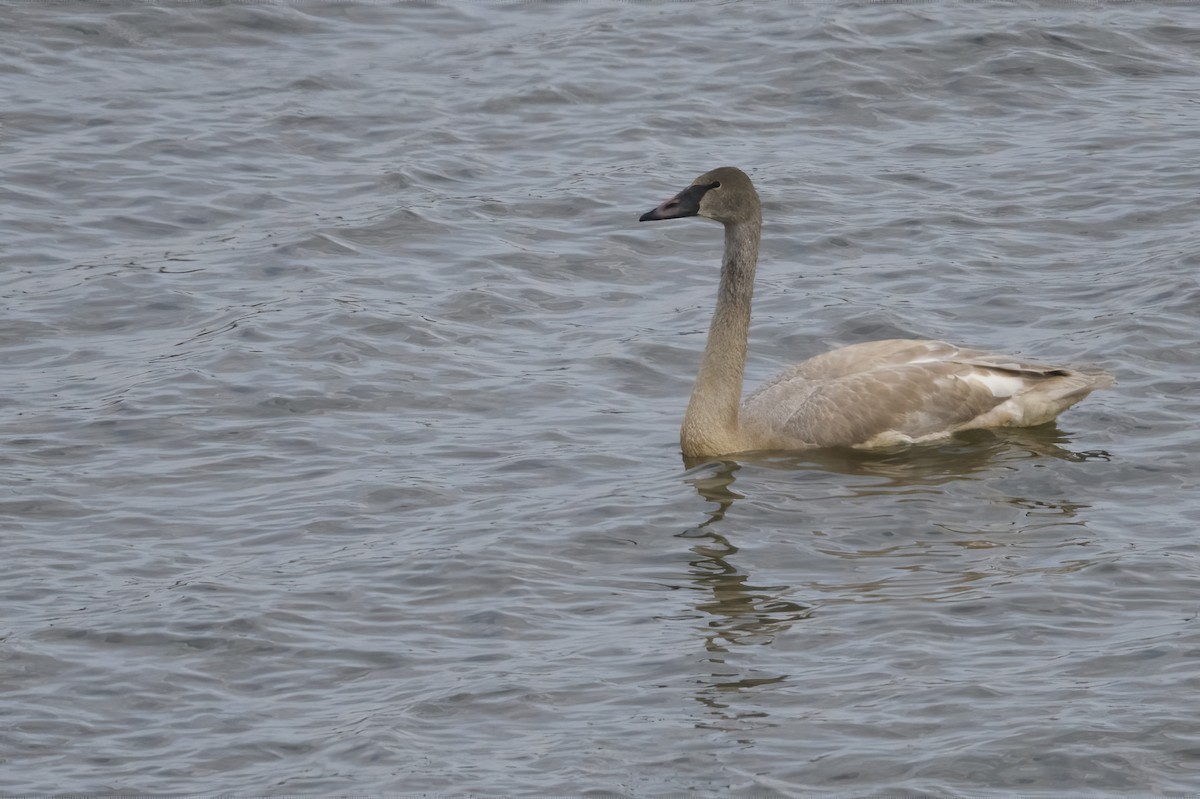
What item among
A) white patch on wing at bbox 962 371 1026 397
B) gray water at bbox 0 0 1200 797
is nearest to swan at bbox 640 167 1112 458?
white patch on wing at bbox 962 371 1026 397

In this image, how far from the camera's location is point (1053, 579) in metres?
9.47

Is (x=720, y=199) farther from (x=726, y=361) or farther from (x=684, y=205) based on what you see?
(x=726, y=361)

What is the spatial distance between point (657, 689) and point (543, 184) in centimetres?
937

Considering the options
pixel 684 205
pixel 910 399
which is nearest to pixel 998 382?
pixel 910 399

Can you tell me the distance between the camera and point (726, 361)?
1209 cm

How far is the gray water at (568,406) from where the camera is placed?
8.06 meters

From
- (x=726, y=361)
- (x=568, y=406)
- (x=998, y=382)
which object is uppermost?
(x=726, y=361)

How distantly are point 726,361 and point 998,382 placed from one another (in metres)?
1.82

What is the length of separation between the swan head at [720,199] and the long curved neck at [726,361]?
10cm

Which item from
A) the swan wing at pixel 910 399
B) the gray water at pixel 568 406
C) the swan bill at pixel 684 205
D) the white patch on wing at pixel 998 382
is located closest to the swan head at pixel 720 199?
the swan bill at pixel 684 205

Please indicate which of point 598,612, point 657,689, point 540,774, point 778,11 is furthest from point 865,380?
point 778,11

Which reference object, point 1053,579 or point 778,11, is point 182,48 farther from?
point 1053,579

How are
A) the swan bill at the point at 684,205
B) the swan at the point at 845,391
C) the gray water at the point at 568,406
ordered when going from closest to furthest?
the gray water at the point at 568,406 < the swan bill at the point at 684,205 < the swan at the point at 845,391

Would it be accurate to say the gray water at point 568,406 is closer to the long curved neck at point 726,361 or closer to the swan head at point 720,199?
the long curved neck at point 726,361
